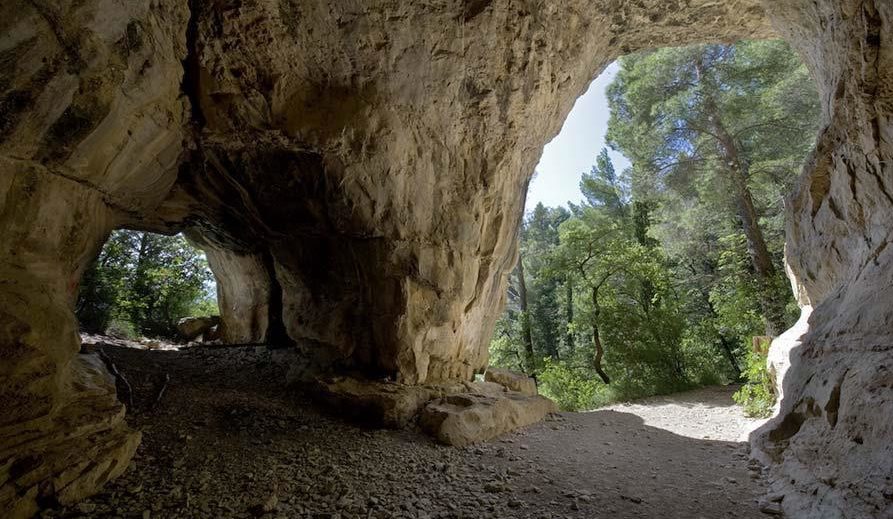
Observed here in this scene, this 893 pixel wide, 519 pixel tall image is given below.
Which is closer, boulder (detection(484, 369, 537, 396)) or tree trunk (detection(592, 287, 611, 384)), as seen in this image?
boulder (detection(484, 369, 537, 396))

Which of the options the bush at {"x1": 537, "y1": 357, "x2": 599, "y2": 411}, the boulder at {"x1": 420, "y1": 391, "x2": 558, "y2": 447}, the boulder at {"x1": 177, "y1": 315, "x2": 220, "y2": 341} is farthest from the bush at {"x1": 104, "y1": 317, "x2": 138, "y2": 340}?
the bush at {"x1": 537, "y1": 357, "x2": 599, "y2": 411}

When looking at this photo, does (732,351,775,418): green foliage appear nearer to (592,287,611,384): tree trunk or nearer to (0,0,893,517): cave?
(0,0,893,517): cave

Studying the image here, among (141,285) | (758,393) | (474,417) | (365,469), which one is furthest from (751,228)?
(141,285)

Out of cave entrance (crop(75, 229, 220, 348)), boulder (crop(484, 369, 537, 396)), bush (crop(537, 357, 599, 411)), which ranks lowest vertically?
bush (crop(537, 357, 599, 411))

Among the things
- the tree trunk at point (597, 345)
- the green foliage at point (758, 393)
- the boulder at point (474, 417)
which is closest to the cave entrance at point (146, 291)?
the boulder at point (474, 417)

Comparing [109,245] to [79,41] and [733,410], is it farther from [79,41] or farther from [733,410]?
[733,410]

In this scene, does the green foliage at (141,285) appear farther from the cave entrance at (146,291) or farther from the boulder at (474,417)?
the boulder at (474,417)

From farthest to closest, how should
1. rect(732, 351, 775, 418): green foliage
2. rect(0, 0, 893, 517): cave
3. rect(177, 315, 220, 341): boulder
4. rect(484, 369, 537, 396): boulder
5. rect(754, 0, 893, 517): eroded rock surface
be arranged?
1. rect(177, 315, 220, 341): boulder
2. rect(484, 369, 537, 396): boulder
3. rect(732, 351, 775, 418): green foliage
4. rect(0, 0, 893, 517): cave
5. rect(754, 0, 893, 517): eroded rock surface

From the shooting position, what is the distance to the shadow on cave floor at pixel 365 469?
10.7 ft

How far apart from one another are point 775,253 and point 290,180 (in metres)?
17.2

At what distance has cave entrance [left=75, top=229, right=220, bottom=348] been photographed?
36.0 feet

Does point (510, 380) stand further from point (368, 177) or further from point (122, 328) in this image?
point (122, 328)

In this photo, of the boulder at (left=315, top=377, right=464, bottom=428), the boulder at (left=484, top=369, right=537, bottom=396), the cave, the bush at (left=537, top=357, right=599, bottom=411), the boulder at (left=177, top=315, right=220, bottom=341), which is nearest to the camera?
the cave

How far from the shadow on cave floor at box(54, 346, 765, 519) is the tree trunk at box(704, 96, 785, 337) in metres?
6.27
